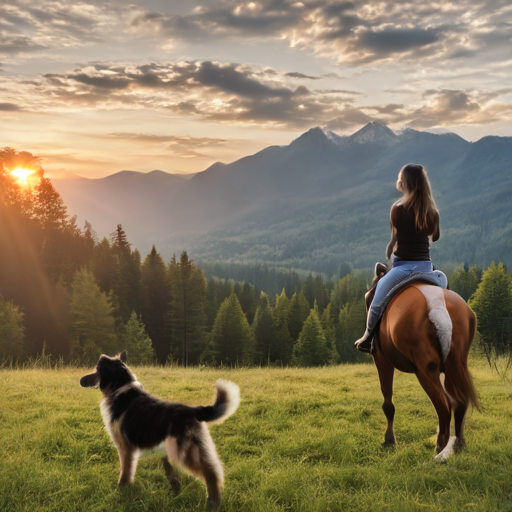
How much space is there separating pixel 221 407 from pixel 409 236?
4.17m

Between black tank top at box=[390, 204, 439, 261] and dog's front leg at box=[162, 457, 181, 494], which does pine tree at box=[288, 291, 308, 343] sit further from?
dog's front leg at box=[162, 457, 181, 494]

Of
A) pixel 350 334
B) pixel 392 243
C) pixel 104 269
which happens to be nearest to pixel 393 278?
pixel 392 243

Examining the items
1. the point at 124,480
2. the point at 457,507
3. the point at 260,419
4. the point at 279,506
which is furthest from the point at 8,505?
the point at 457,507

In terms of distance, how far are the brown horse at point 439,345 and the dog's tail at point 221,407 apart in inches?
117

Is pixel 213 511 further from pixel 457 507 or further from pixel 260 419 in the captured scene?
pixel 260 419

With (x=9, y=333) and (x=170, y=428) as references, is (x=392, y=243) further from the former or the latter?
(x=9, y=333)

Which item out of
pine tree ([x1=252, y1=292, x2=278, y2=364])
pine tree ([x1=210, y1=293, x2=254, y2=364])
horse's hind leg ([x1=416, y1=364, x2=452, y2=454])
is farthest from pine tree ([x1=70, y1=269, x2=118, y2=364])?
horse's hind leg ([x1=416, y1=364, x2=452, y2=454])

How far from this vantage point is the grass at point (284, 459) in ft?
16.0

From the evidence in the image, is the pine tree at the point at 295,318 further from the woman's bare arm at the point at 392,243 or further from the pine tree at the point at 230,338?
the woman's bare arm at the point at 392,243

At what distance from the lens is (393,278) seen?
22.6 ft

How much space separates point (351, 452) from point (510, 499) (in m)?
2.22

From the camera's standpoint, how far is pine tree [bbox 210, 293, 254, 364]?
166 ft

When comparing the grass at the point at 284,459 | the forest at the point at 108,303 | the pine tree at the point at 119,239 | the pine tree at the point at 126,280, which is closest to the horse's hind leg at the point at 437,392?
the grass at the point at 284,459

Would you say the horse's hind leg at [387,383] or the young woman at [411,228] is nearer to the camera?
the young woman at [411,228]
